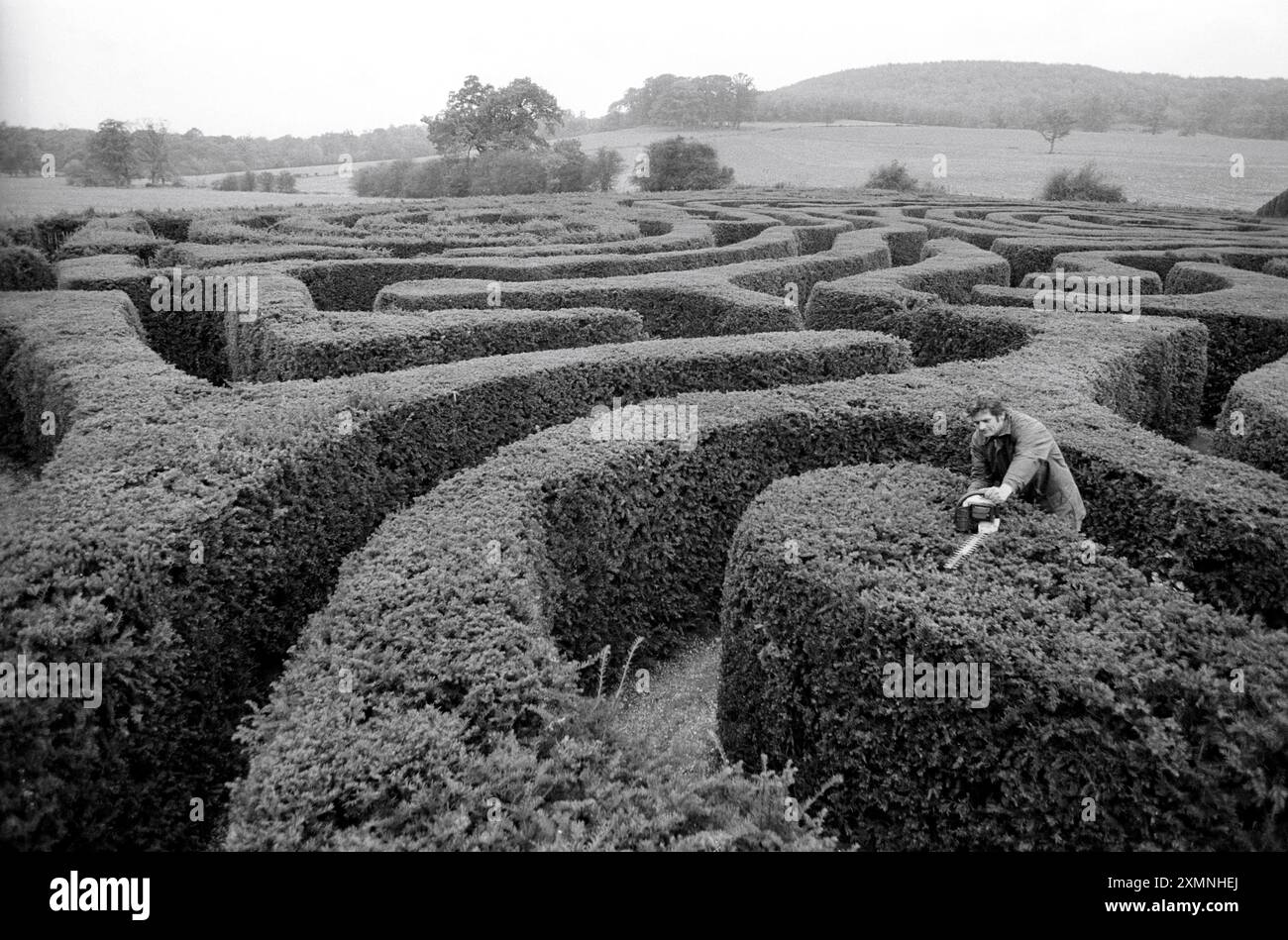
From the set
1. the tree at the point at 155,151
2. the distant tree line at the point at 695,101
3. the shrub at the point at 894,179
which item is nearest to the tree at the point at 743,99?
the distant tree line at the point at 695,101

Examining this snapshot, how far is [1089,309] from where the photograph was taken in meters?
13.2

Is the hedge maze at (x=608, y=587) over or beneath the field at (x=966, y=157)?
beneath

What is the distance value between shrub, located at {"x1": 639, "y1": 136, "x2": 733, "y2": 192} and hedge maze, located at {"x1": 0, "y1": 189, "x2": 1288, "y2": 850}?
35.1 m

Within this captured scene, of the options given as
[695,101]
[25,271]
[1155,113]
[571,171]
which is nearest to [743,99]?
[695,101]

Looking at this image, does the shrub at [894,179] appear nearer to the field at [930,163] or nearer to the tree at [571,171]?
the field at [930,163]

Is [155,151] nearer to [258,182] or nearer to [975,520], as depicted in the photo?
[258,182]

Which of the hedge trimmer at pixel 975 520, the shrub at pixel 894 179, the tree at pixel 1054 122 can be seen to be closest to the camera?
the hedge trimmer at pixel 975 520

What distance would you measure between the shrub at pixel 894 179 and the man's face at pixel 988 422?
40.8m

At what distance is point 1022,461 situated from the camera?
20.6 feet

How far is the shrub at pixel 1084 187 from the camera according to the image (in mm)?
37156

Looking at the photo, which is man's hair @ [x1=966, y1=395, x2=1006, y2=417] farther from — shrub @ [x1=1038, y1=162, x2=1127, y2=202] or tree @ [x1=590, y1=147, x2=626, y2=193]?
tree @ [x1=590, y1=147, x2=626, y2=193]

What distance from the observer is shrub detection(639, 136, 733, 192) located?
4450 centimetres

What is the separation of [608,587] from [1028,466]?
3.67 meters
